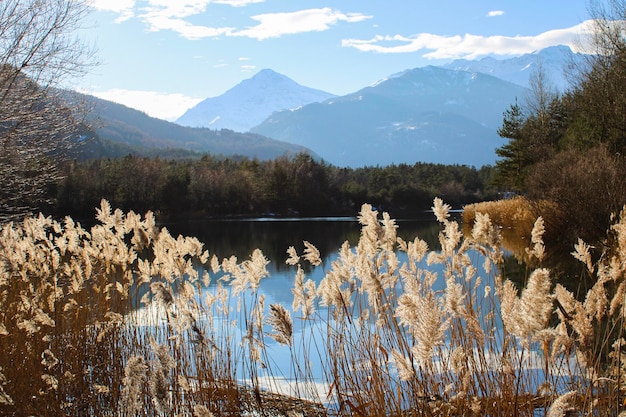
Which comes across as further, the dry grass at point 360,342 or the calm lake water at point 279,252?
the calm lake water at point 279,252

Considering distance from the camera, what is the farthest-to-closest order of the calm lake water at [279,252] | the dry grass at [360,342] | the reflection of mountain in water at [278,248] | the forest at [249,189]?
the forest at [249,189], the reflection of mountain in water at [278,248], the calm lake water at [279,252], the dry grass at [360,342]

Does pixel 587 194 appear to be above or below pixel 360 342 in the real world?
above

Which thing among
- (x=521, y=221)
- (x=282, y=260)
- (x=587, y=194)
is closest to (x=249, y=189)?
(x=521, y=221)

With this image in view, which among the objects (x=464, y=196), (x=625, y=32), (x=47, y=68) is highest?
(x=625, y=32)

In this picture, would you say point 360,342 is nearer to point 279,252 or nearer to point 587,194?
point 587,194

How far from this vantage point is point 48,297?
5.31 m

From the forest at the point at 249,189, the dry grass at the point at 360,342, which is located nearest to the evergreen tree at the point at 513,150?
the forest at the point at 249,189

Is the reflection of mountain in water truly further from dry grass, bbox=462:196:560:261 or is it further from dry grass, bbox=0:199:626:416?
dry grass, bbox=0:199:626:416

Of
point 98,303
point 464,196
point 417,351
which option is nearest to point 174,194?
point 464,196

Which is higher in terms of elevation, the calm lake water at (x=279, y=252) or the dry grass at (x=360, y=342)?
the dry grass at (x=360, y=342)

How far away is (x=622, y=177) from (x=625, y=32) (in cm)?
781

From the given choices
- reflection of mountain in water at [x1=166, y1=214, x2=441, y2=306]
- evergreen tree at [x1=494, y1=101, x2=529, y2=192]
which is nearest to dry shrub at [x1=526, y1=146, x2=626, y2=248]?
reflection of mountain in water at [x1=166, y1=214, x2=441, y2=306]

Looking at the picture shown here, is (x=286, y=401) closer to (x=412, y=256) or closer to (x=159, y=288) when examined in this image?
(x=412, y=256)

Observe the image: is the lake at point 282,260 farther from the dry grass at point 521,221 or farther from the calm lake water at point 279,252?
the dry grass at point 521,221
